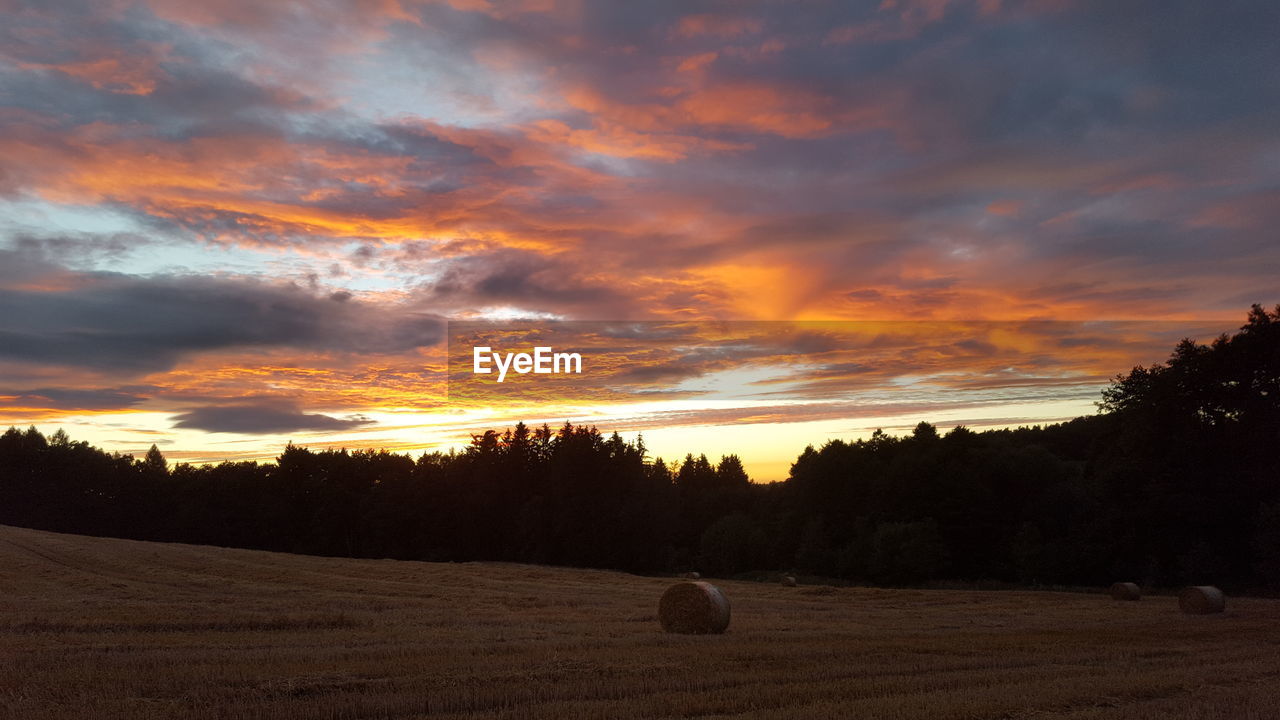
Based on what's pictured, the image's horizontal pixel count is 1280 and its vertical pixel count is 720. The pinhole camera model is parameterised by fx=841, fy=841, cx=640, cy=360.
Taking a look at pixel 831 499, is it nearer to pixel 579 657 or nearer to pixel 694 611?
pixel 694 611

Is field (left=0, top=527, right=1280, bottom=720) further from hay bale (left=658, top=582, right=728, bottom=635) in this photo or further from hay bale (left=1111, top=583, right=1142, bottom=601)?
hay bale (left=1111, top=583, right=1142, bottom=601)

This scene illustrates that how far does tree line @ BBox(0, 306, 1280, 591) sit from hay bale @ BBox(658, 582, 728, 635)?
1099 inches

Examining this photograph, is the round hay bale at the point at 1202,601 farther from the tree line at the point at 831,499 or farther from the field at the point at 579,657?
the tree line at the point at 831,499

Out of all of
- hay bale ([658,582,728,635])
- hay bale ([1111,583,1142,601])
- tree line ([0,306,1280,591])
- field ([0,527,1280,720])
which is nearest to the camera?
field ([0,527,1280,720])

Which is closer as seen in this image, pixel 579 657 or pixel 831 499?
pixel 579 657

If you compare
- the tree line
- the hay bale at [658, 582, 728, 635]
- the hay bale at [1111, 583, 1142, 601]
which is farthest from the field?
the tree line

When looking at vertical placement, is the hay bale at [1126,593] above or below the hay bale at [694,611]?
below

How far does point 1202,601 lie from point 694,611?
15.9m

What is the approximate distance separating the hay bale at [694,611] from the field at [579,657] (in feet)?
1.77

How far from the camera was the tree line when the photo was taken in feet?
124

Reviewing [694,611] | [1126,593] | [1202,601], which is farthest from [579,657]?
[1126,593]

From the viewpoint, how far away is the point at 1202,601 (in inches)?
941

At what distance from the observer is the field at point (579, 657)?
937 cm

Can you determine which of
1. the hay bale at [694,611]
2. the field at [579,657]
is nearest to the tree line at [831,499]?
the field at [579,657]
